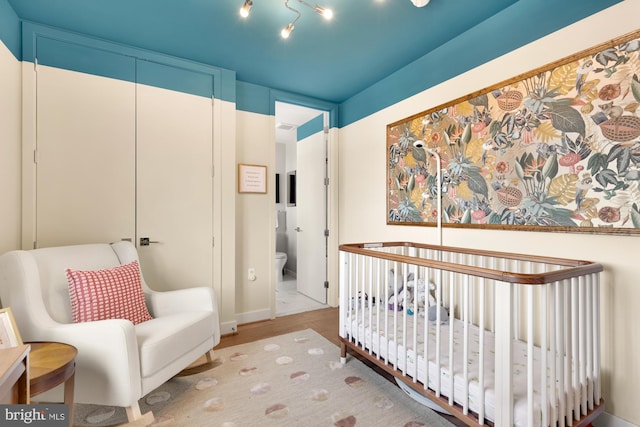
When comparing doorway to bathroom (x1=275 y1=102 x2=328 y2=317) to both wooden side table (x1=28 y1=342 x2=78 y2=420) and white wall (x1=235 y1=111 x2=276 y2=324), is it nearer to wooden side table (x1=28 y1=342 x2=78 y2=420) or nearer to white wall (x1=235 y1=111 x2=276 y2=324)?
white wall (x1=235 y1=111 x2=276 y2=324)

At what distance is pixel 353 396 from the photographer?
179 centimetres

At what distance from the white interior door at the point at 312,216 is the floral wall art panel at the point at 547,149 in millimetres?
1465

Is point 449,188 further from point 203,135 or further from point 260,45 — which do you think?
point 203,135

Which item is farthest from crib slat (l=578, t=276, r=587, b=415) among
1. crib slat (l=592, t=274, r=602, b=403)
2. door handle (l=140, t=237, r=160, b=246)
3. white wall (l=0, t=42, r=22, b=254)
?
white wall (l=0, t=42, r=22, b=254)

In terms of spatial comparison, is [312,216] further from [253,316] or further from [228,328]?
[228,328]

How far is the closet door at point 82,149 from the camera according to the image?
2.12 meters

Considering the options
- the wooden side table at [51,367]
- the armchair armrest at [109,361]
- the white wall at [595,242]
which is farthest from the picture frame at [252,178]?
the wooden side table at [51,367]

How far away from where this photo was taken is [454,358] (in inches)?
60.5

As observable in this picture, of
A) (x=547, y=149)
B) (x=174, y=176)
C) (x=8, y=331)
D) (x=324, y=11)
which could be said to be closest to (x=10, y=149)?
(x=174, y=176)

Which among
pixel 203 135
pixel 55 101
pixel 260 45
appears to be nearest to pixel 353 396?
pixel 203 135

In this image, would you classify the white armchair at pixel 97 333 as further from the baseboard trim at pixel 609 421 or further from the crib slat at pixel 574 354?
the baseboard trim at pixel 609 421

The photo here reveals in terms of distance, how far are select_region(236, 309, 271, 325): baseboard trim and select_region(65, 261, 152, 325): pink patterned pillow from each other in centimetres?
113

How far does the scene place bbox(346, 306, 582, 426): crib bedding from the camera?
48.6 inches

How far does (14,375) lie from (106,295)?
3.25ft
